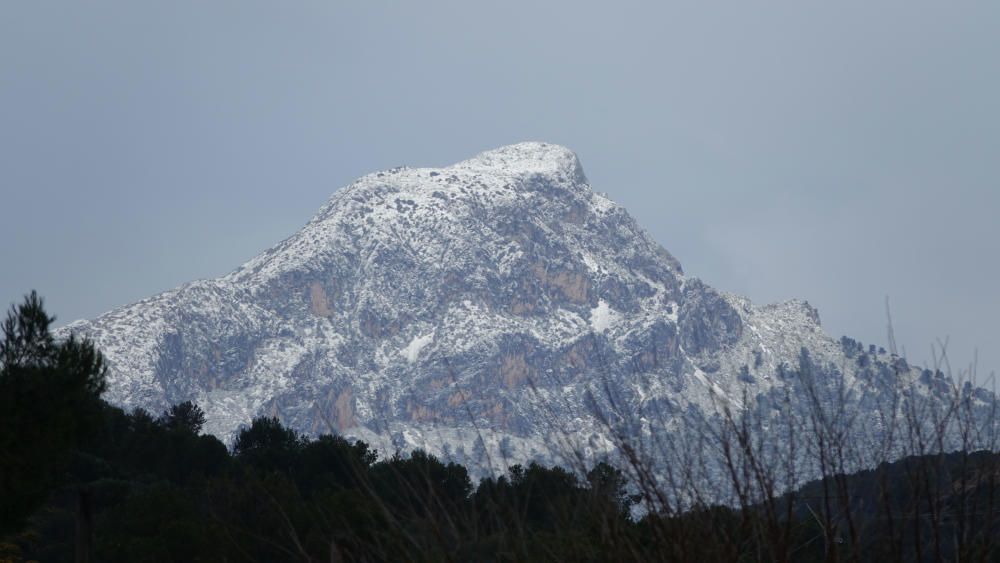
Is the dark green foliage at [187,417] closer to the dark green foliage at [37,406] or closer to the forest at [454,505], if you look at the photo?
the forest at [454,505]

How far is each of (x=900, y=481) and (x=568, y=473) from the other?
7.13ft

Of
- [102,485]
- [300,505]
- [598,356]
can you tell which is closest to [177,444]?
[102,485]

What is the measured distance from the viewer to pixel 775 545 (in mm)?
6031

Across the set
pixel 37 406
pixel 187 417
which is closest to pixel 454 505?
pixel 37 406

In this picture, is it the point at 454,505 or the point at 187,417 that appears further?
the point at 187,417

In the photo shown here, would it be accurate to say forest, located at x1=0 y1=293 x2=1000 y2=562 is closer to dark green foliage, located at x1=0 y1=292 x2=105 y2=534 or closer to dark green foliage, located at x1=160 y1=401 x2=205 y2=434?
dark green foliage, located at x1=0 y1=292 x2=105 y2=534

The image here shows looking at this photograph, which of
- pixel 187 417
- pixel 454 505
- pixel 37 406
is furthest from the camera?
pixel 187 417

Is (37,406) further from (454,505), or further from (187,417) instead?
(187,417)

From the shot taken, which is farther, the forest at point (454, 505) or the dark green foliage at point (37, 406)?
the dark green foliage at point (37, 406)

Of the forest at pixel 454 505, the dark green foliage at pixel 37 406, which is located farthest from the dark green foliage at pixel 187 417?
the dark green foliage at pixel 37 406

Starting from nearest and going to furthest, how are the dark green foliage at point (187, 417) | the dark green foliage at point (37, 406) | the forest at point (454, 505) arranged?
the forest at point (454, 505) < the dark green foliage at point (37, 406) < the dark green foliage at point (187, 417)

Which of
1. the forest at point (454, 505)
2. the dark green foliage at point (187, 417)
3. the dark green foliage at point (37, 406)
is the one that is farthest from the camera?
the dark green foliage at point (187, 417)

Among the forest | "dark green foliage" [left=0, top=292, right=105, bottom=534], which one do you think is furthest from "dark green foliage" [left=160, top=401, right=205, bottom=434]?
"dark green foliage" [left=0, top=292, right=105, bottom=534]

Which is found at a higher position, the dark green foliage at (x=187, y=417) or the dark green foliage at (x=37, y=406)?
the dark green foliage at (x=187, y=417)
